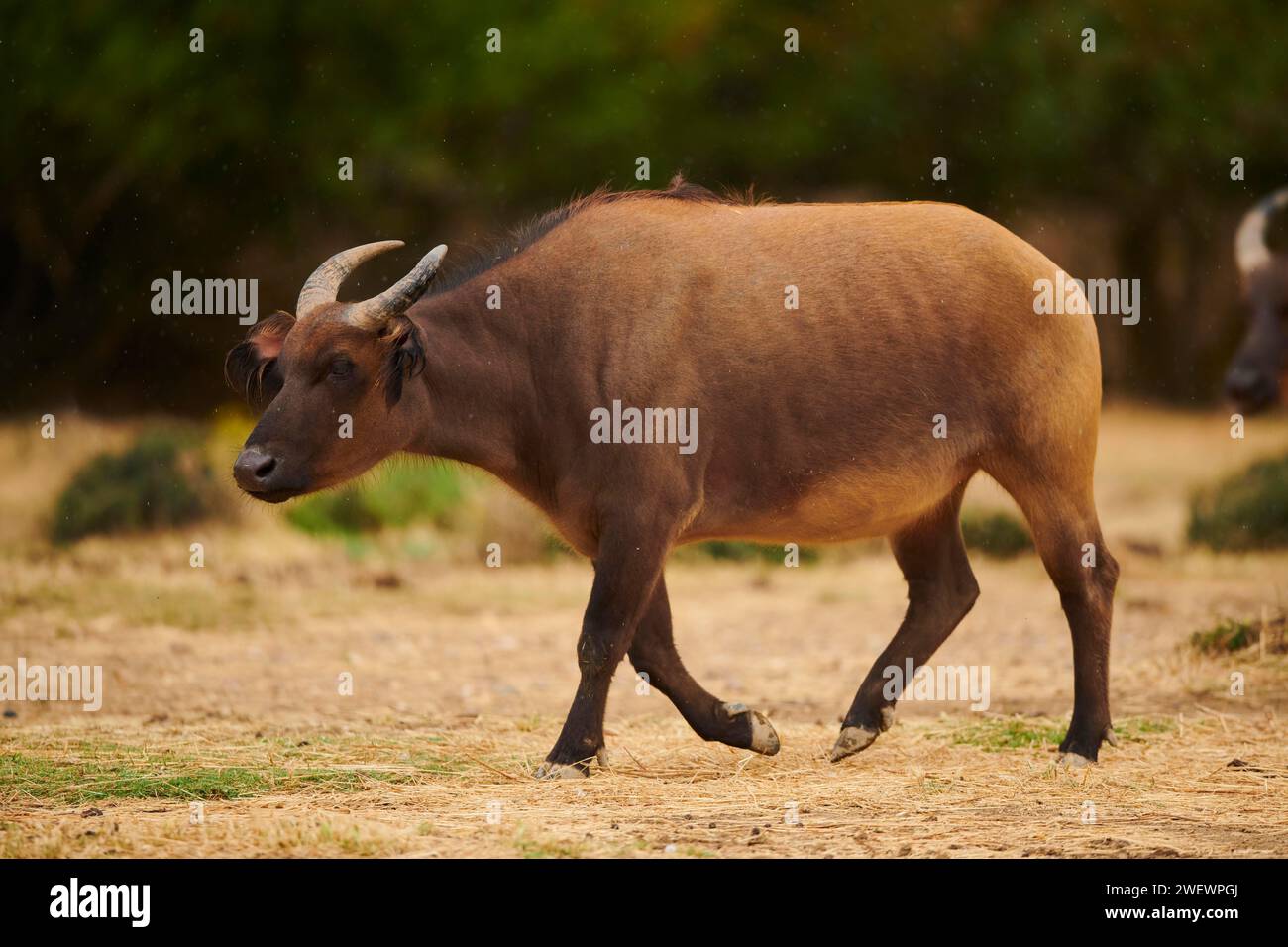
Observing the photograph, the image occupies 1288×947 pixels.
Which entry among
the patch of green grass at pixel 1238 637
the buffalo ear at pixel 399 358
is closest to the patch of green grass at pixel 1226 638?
the patch of green grass at pixel 1238 637

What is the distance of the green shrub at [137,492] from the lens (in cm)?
1508

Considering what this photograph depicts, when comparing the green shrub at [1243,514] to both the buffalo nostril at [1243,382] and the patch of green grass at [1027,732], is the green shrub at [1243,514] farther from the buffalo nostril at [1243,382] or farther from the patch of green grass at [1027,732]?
the patch of green grass at [1027,732]

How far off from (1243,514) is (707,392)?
8.54 meters

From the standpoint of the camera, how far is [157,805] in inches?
268

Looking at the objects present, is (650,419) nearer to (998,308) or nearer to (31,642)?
(998,308)

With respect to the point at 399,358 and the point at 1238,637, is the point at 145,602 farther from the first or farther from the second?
the point at 1238,637

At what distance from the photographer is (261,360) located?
7676mm

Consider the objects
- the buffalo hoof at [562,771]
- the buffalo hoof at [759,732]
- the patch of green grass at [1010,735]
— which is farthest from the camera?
the patch of green grass at [1010,735]

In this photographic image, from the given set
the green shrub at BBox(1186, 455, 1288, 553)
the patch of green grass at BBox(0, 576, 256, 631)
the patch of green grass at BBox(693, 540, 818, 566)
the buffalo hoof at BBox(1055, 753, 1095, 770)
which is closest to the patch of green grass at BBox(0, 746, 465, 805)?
the buffalo hoof at BBox(1055, 753, 1095, 770)

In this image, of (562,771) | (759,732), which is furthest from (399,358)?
(759,732)

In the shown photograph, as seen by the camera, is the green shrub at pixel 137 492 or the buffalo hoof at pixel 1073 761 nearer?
the buffalo hoof at pixel 1073 761

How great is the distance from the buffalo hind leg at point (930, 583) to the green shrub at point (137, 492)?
28.0 feet

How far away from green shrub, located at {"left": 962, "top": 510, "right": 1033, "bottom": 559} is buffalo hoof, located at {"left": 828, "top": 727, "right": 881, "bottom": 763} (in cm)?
739

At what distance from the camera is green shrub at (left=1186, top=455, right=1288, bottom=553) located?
14633 millimetres
